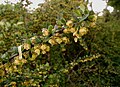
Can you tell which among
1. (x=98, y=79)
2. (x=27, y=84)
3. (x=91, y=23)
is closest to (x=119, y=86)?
(x=98, y=79)

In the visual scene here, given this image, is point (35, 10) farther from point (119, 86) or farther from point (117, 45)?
point (119, 86)

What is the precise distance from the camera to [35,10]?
4.46 meters

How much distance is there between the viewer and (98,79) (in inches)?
155

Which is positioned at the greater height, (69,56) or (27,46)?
(27,46)

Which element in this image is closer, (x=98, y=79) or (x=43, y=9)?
(x=98, y=79)

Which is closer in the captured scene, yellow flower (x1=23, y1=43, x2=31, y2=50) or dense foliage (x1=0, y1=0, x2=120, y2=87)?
yellow flower (x1=23, y1=43, x2=31, y2=50)

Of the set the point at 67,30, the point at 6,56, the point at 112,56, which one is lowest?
the point at 112,56

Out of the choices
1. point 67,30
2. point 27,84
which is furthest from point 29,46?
point 27,84

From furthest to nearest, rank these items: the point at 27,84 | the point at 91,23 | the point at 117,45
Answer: the point at 117,45 < the point at 27,84 < the point at 91,23

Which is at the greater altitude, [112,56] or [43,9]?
[43,9]

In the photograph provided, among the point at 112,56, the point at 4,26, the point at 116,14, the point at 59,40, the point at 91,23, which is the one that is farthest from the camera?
the point at 116,14

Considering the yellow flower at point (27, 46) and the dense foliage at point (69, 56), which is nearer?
the yellow flower at point (27, 46)

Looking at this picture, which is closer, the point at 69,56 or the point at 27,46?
the point at 27,46

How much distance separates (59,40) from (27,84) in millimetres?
863
